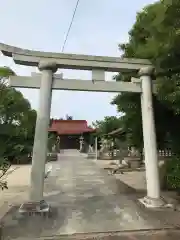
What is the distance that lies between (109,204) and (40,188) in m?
1.80

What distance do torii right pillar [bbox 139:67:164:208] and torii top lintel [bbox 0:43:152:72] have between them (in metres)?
0.33

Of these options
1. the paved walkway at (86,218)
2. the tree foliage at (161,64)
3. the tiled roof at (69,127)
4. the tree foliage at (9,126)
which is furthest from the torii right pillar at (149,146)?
the tiled roof at (69,127)

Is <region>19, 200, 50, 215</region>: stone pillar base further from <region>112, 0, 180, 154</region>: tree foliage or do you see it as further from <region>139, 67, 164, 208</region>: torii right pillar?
<region>112, 0, 180, 154</region>: tree foliage

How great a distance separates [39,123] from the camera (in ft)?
19.7

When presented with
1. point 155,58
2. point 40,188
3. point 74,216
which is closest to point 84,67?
point 155,58

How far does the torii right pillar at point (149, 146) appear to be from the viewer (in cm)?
614

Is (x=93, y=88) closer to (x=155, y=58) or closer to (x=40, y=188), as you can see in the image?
(x=155, y=58)

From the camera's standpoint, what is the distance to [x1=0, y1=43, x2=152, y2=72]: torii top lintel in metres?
6.09

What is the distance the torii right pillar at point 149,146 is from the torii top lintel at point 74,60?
0.33m

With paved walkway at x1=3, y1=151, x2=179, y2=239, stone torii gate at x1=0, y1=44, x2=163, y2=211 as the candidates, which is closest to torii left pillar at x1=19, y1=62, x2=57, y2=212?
stone torii gate at x1=0, y1=44, x2=163, y2=211

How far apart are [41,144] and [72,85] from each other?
60.7 inches

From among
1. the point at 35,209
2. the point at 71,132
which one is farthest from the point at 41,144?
the point at 71,132

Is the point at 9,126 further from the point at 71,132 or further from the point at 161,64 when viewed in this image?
the point at 71,132

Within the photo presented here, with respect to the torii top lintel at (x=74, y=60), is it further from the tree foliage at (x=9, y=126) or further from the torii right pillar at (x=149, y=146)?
the tree foliage at (x=9, y=126)
